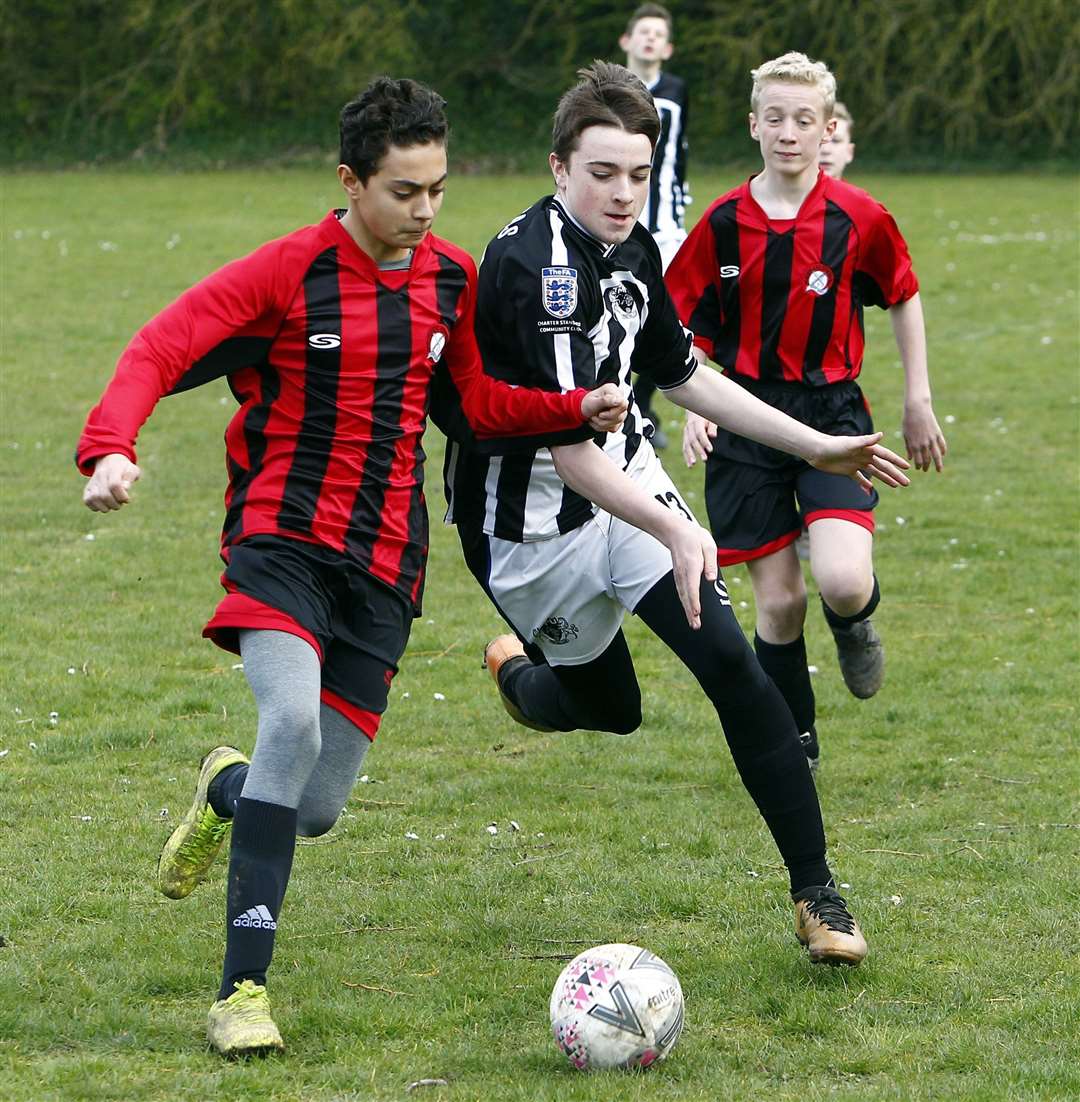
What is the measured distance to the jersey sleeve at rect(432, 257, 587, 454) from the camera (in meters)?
4.42

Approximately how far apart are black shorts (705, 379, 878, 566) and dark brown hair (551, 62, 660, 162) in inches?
63.5

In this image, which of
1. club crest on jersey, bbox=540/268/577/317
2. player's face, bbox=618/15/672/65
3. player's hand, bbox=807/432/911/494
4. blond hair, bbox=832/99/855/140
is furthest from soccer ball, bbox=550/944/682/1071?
player's face, bbox=618/15/672/65

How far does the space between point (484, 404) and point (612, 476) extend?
401mm

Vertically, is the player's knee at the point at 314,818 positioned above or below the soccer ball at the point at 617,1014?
above

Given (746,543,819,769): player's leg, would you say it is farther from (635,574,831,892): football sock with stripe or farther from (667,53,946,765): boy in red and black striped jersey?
(635,574,831,892): football sock with stripe

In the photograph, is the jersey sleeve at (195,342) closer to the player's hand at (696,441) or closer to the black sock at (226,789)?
the black sock at (226,789)

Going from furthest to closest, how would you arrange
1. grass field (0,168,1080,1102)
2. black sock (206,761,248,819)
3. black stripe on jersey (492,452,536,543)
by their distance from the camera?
black stripe on jersey (492,452,536,543) → black sock (206,761,248,819) → grass field (0,168,1080,1102)

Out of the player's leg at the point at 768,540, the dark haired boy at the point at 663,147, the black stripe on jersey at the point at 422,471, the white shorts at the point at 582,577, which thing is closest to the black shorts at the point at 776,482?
the player's leg at the point at 768,540

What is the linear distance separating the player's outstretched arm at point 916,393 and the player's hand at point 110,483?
2.95 m

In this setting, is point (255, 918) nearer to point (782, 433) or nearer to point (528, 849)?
point (528, 849)

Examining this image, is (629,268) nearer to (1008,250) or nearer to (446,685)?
(446,685)

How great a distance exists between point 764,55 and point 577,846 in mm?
29844

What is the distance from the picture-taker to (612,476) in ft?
14.5

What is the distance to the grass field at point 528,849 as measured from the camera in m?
4.02
